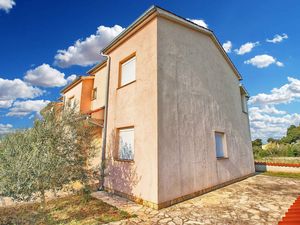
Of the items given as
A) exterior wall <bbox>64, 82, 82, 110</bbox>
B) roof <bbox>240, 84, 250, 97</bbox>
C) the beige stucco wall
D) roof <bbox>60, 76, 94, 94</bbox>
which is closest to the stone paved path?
the beige stucco wall

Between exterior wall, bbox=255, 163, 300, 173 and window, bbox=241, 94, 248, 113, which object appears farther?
window, bbox=241, 94, 248, 113

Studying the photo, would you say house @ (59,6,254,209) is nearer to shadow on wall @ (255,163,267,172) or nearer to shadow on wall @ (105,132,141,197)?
shadow on wall @ (105,132,141,197)

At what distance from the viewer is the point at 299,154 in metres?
32.9

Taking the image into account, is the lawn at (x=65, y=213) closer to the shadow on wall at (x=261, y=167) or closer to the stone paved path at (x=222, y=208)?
the stone paved path at (x=222, y=208)

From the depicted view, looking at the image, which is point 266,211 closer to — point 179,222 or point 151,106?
point 179,222

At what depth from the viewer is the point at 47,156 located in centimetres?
722

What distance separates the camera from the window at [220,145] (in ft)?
43.3

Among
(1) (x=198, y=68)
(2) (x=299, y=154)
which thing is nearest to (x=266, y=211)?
(1) (x=198, y=68)

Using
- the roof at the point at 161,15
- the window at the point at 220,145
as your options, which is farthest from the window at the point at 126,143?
the window at the point at 220,145

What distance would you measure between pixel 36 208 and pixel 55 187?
2861mm

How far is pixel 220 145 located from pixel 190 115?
14.6 feet

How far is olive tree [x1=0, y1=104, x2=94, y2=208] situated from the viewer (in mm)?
6531

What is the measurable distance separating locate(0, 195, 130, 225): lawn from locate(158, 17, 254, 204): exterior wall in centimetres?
240

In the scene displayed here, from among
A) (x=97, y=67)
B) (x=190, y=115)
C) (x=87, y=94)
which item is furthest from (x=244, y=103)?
(x=87, y=94)
